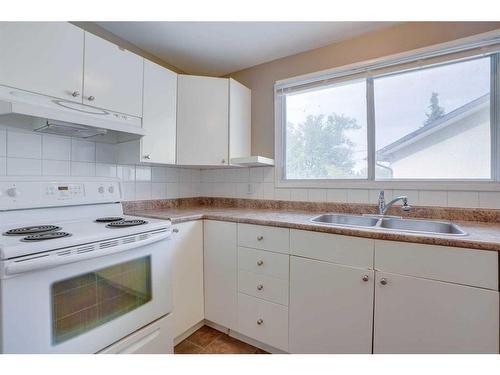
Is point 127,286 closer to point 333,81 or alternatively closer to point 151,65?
point 151,65

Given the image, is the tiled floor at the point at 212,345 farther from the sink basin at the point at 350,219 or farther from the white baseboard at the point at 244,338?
the sink basin at the point at 350,219

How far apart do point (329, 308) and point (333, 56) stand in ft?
6.08

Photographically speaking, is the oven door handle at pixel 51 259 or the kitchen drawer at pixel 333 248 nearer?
the oven door handle at pixel 51 259

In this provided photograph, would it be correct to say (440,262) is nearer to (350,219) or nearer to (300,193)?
(350,219)

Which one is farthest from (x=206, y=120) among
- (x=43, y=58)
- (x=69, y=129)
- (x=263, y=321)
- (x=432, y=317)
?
(x=432, y=317)

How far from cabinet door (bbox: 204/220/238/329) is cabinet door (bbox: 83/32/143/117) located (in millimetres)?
988

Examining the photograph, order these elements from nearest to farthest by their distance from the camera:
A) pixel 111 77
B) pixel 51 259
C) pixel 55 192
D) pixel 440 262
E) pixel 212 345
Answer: pixel 51 259 → pixel 440 262 → pixel 55 192 → pixel 111 77 → pixel 212 345

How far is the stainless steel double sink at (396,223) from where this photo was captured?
1384 millimetres

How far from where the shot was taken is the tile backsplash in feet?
4.68

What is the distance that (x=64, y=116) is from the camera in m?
1.25

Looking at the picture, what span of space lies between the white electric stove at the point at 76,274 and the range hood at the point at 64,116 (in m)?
0.32

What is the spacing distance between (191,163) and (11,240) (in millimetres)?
1222

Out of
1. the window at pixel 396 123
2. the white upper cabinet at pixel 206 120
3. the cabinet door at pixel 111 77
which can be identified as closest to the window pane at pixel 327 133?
the window at pixel 396 123

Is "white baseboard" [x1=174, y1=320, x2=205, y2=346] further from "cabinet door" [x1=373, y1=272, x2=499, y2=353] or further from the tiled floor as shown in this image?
"cabinet door" [x1=373, y1=272, x2=499, y2=353]
